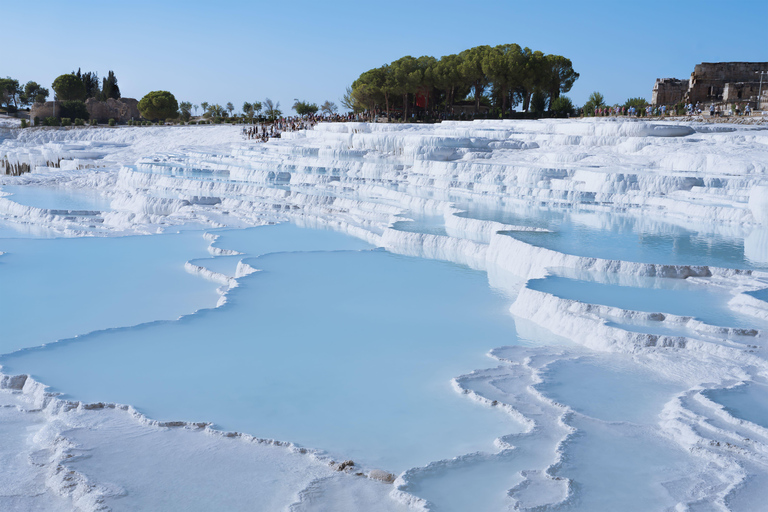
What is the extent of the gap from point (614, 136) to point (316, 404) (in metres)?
15.7

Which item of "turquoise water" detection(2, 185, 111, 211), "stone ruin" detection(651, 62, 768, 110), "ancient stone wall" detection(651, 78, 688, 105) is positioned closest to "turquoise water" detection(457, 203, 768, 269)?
"turquoise water" detection(2, 185, 111, 211)

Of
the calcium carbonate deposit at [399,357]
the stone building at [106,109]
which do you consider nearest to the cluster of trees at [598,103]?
the calcium carbonate deposit at [399,357]

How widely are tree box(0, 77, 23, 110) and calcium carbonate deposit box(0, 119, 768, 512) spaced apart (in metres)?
43.1

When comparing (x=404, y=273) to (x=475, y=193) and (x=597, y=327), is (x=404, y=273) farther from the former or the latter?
(x=475, y=193)

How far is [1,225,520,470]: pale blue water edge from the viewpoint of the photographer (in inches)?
160

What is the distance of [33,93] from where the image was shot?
52.3 meters

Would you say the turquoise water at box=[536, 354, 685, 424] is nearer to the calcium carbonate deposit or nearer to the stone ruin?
the calcium carbonate deposit

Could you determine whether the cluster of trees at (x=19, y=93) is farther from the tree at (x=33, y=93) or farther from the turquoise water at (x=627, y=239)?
the turquoise water at (x=627, y=239)

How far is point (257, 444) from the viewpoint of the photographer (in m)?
3.84

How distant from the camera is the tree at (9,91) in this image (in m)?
48.8

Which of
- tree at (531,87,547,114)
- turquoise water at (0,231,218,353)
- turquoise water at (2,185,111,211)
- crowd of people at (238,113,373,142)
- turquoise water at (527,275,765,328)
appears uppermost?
tree at (531,87,547,114)

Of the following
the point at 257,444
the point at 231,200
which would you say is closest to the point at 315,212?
the point at 231,200

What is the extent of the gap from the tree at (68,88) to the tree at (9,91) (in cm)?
357

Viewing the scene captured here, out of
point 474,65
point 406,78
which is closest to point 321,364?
point 474,65
